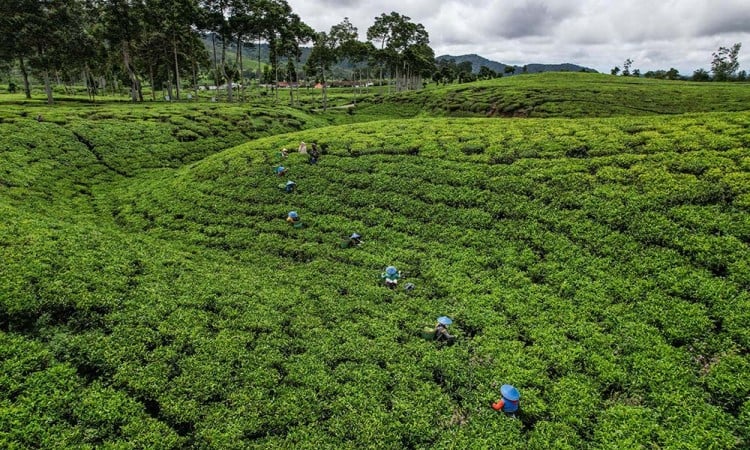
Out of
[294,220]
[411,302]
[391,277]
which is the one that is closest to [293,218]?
[294,220]

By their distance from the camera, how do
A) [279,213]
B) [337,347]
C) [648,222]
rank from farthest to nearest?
[279,213] → [648,222] → [337,347]

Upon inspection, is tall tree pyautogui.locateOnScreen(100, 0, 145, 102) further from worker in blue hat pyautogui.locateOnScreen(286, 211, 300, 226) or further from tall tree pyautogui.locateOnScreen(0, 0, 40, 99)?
worker in blue hat pyautogui.locateOnScreen(286, 211, 300, 226)

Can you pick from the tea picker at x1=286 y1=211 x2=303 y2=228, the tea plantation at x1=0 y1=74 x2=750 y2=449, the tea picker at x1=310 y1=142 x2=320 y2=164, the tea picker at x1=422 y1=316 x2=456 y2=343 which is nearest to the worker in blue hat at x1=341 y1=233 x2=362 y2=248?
the tea plantation at x1=0 y1=74 x2=750 y2=449

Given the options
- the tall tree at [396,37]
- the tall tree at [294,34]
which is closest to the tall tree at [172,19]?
the tall tree at [294,34]

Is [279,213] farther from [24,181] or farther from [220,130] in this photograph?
[220,130]

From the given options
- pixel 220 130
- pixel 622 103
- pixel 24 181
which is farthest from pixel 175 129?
pixel 622 103

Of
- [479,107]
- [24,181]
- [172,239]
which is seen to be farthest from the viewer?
[479,107]

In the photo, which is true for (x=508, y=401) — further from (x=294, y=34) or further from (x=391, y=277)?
(x=294, y=34)

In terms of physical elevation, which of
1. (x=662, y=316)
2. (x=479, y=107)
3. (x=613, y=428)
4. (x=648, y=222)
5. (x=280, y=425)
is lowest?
(x=280, y=425)
